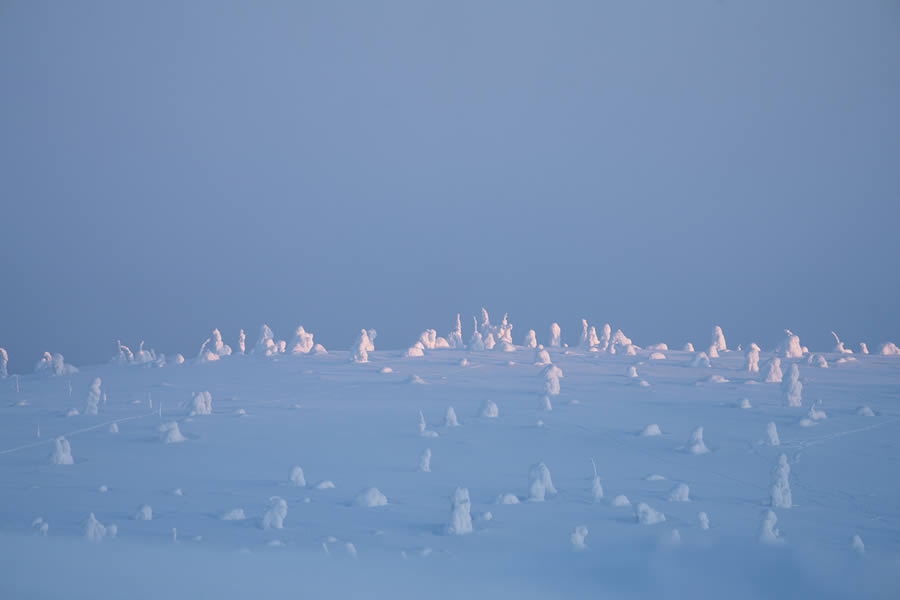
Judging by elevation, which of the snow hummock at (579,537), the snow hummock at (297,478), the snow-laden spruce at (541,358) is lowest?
the snow hummock at (579,537)

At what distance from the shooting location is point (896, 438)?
2067 centimetres

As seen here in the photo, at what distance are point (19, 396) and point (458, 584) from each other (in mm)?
25257

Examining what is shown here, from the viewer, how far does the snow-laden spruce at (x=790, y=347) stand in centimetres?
3850

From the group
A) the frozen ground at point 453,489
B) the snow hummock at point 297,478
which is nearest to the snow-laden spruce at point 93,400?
the frozen ground at point 453,489

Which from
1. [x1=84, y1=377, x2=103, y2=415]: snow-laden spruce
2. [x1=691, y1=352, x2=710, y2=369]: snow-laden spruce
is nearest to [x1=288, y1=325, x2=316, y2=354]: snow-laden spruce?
[x1=84, y1=377, x2=103, y2=415]: snow-laden spruce

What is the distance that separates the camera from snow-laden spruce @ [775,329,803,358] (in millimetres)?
A: 38500

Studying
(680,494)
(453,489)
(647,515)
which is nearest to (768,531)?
(647,515)

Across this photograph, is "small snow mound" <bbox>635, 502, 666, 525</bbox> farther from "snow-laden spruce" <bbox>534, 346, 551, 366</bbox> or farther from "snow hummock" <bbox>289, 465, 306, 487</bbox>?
"snow-laden spruce" <bbox>534, 346, 551, 366</bbox>

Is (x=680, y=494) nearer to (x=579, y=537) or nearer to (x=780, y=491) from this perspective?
(x=780, y=491)

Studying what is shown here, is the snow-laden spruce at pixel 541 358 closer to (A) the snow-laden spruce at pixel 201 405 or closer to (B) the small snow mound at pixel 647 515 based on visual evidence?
(A) the snow-laden spruce at pixel 201 405

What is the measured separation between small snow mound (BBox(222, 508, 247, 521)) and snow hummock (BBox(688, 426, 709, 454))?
36.7ft

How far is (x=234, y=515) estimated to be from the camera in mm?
14758

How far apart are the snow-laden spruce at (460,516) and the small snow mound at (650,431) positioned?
8354 millimetres

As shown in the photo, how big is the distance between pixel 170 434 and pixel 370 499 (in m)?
8.41
